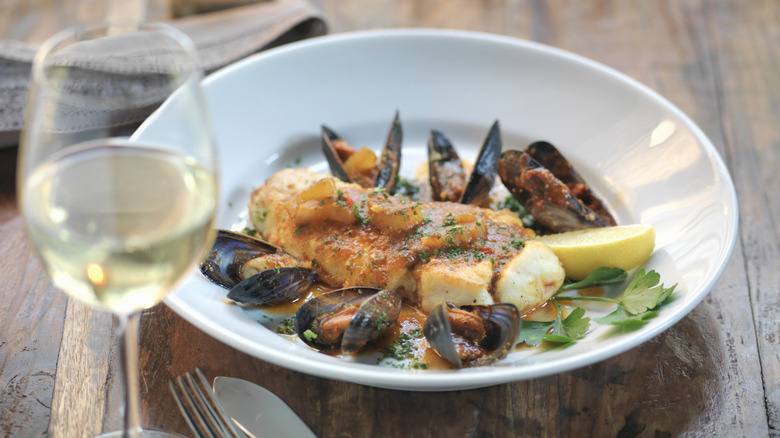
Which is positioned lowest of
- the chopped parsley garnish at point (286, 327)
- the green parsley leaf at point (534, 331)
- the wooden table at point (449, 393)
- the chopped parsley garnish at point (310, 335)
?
the wooden table at point (449, 393)

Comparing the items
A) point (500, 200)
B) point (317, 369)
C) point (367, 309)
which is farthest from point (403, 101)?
point (317, 369)

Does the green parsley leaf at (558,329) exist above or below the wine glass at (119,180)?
below

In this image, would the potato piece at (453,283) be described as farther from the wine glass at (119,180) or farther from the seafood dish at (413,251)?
the wine glass at (119,180)

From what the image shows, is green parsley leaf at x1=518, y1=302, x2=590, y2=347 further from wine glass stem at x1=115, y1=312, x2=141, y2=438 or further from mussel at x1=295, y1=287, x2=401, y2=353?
wine glass stem at x1=115, y1=312, x2=141, y2=438

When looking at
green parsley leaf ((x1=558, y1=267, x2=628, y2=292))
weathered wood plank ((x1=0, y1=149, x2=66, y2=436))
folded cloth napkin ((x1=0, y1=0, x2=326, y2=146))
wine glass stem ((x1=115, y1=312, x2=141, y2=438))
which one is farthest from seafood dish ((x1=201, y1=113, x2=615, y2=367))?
folded cloth napkin ((x1=0, y1=0, x2=326, y2=146))

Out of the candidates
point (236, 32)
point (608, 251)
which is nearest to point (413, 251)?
point (608, 251)

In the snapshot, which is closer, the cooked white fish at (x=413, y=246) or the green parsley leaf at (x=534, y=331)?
the green parsley leaf at (x=534, y=331)

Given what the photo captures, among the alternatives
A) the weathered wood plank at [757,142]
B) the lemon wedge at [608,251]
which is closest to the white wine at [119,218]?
the lemon wedge at [608,251]
